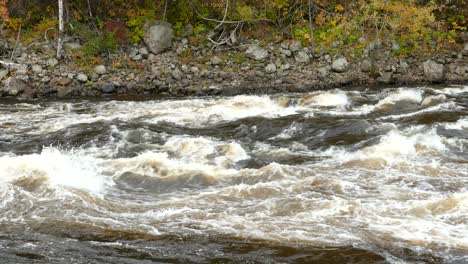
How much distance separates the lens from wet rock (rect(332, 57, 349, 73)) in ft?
71.4

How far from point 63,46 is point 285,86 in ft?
31.6

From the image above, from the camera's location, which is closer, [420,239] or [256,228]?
[420,239]

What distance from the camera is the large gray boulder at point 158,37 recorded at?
22953 millimetres

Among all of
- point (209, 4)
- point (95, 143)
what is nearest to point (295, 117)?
point (95, 143)

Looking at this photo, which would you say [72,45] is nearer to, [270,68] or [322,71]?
[270,68]

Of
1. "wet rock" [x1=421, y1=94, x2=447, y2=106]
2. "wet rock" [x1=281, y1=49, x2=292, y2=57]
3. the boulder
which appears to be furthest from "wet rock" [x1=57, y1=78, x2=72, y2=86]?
"wet rock" [x1=421, y1=94, x2=447, y2=106]

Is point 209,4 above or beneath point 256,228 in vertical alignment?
above

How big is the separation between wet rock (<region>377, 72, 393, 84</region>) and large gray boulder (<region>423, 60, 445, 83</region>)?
1.33m

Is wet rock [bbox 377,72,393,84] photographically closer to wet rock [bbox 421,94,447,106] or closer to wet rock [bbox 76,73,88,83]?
wet rock [bbox 421,94,447,106]

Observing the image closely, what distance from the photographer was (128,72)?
2200 centimetres

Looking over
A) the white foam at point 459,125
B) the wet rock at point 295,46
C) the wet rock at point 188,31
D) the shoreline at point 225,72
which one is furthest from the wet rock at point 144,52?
the white foam at point 459,125

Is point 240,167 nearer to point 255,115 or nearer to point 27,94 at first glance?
point 255,115

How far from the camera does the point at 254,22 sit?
24281mm

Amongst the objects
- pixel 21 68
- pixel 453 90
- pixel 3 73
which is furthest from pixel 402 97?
pixel 3 73
